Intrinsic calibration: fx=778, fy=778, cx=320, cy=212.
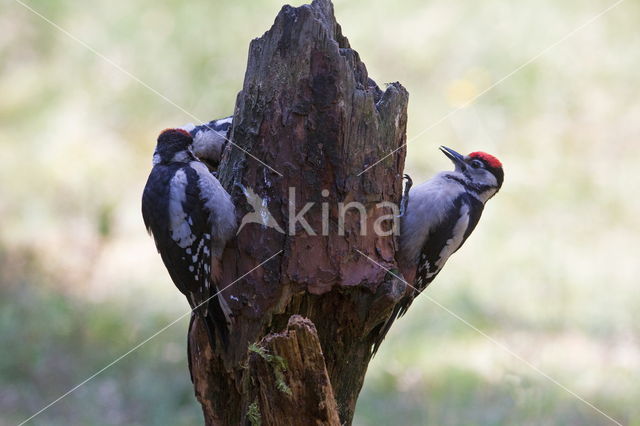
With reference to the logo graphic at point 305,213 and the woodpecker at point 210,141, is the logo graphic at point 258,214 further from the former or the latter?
the woodpecker at point 210,141

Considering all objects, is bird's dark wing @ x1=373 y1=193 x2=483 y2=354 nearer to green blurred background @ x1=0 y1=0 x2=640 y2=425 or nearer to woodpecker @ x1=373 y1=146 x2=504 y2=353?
woodpecker @ x1=373 y1=146 x2=504 y2=353

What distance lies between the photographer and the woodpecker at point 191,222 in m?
3.21

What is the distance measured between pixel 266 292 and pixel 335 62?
94cm

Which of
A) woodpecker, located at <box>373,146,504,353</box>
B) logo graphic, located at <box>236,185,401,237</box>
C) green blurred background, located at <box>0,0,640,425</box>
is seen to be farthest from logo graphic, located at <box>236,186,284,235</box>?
green blurred background, located at <box>0,0,640,425</box>

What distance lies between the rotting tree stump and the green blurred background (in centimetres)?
215

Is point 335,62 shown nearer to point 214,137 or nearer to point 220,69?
point 214,137

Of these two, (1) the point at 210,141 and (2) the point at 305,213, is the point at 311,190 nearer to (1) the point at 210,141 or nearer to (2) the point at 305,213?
(2) the point at 305,213

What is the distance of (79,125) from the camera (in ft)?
25.1

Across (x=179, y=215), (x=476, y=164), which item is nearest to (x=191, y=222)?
(x=179, y=215)

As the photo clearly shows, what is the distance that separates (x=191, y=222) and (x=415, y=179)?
408 cm

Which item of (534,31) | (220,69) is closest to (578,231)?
(534,31)

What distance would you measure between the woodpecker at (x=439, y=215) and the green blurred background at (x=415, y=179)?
55.1 inches

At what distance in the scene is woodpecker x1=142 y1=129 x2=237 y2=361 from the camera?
321 centimetres

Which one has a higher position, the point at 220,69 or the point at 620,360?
the point at 220,69
